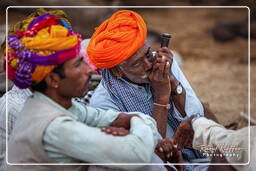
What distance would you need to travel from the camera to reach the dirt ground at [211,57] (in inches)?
241

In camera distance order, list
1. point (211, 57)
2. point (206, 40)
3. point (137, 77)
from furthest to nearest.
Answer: point (206, 40) < point (211, 57) < point (137, 77)

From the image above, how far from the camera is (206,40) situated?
9.39 meters

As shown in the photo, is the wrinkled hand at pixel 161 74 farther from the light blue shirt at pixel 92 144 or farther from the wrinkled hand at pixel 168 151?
the light blue shirt at pixel 92 144

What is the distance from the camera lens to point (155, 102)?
3.26m

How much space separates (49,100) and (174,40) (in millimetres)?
6882

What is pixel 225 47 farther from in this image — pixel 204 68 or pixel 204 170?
pixel 204 170

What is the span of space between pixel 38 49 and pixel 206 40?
736cm

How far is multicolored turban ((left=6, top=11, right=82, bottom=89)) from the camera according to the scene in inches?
93.6

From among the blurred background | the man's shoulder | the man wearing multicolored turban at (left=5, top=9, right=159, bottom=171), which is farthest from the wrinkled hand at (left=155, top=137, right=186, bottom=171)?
the blurred background

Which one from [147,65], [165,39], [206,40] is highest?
[165,39]

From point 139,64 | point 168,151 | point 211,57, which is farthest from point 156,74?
point 211,57

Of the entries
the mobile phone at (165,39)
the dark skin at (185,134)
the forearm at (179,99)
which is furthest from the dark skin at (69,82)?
the forearm at (179,99)

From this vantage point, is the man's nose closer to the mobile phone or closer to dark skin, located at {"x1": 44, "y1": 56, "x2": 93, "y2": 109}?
the mobile phone

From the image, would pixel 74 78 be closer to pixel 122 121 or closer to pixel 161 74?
pixel 122 121
